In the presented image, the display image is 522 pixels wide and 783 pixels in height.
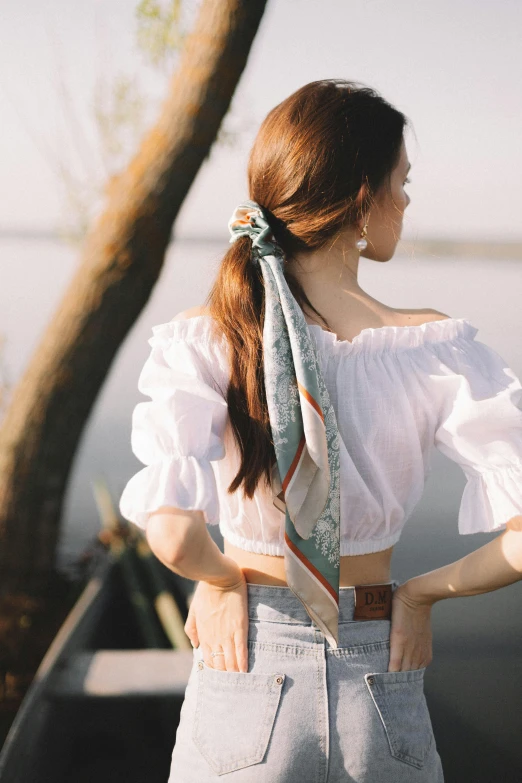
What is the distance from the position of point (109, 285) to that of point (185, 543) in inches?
63.0

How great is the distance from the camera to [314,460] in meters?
0.86

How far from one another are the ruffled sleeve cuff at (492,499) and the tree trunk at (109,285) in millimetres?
1598

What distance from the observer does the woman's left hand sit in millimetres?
920

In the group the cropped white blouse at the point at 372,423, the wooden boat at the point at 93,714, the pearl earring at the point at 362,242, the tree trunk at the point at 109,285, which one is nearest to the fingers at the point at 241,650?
the cropped white blouse at the point at 372,423

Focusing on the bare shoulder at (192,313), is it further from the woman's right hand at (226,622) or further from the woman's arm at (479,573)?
the woman's arm at (479,573)

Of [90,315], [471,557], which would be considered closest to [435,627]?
[90,315]

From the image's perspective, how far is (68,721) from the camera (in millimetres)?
2078

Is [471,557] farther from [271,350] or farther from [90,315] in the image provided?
[90,315]

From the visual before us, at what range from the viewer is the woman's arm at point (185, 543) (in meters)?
0.84

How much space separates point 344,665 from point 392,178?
0.61 m

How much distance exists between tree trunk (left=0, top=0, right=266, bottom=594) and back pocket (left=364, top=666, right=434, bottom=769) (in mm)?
1675

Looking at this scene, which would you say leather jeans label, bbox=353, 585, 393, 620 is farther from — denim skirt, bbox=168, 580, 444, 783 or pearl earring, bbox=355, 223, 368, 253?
pearl earring, bbox=355, 223, 368, 253

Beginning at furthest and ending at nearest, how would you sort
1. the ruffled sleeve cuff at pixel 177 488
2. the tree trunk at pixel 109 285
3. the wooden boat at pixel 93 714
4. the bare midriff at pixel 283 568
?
the tree trunk at pixel 109 285
the wooden boat at pixel 93 714
the bare midriff at pixel 283 568
the ruffled sleeve cuff at pixel 177 488

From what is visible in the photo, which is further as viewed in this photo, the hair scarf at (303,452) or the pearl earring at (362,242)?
the pearl earring at (362,242)
